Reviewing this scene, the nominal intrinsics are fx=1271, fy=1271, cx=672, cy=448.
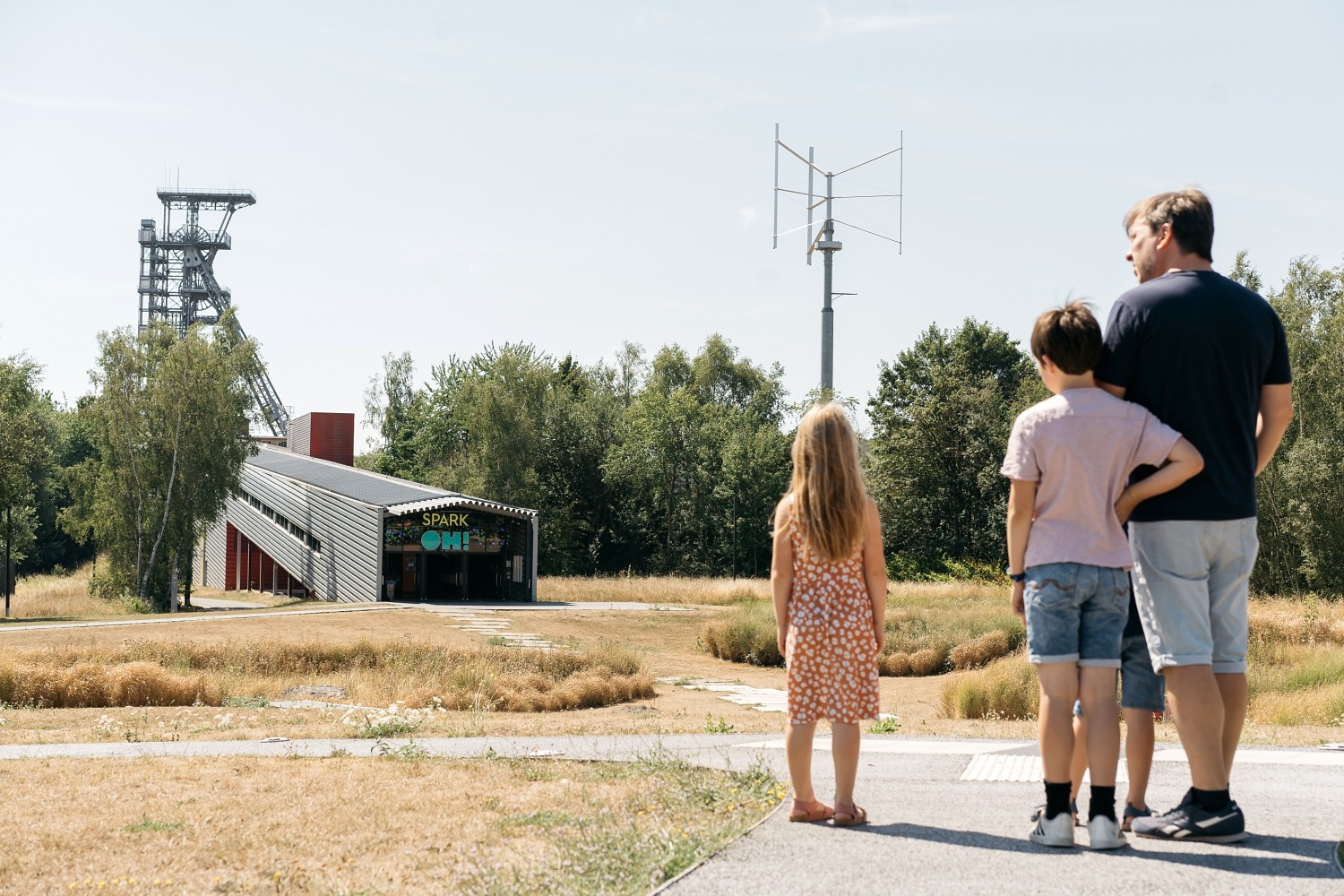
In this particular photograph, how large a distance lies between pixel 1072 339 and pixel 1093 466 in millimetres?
452

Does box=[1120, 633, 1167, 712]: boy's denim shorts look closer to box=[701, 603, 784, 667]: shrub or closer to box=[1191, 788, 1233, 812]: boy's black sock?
box=[1191, 788, 1233, 812]: boy's black sock

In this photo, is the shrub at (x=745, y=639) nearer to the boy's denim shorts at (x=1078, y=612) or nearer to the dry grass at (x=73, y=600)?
the dry grass at (x=73, y=600)

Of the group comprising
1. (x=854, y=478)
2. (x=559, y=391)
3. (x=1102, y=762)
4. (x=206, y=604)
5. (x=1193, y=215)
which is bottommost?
(x=206, y=604)

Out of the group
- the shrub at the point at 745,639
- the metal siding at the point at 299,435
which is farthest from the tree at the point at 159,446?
the metal siding at the point at 299,435

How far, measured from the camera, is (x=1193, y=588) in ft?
14.1

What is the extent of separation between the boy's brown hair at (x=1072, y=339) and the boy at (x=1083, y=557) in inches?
4.4

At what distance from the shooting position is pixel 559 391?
64938mm

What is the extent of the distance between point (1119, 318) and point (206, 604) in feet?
152

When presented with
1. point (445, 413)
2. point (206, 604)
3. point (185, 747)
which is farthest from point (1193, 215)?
point (445, 413)

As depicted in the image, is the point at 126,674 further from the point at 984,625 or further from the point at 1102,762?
the point at 984,625

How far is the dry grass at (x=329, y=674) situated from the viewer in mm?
15211

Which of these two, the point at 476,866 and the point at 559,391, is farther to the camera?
the point at 559,391

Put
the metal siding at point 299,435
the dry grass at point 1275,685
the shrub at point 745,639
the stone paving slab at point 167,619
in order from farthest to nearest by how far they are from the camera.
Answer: the metal siding at point 299,435 → the shrub at point 745,639 → the stone paving slab at point 167,619 → the dry grass at point 1275,685

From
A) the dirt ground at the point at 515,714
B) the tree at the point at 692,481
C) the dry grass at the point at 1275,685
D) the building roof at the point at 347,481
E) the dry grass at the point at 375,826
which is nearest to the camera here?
the dry grass at the point at 375,826
